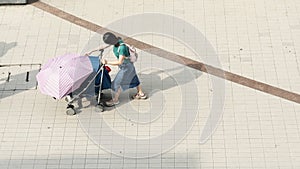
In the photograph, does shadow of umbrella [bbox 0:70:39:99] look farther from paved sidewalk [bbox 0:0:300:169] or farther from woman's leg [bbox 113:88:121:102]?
woman's leg [bbox 113:88:121:102]

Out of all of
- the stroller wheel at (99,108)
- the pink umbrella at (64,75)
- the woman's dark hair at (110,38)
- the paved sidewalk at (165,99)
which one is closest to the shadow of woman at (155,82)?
the paved sidewalk at (165,99)

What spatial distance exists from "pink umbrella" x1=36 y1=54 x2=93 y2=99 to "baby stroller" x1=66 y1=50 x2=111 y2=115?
0.40 ft

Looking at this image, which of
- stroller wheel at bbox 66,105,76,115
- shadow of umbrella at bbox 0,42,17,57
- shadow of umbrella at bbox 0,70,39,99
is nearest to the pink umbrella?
stroller wheel at bbox 66,105,76,115

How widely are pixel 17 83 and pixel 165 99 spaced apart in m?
3.07

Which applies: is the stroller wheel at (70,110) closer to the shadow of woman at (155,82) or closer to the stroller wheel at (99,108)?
the shadow of woman at (155,82)

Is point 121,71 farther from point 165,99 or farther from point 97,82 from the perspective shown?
point 165,99

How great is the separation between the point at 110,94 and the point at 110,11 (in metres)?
2.57

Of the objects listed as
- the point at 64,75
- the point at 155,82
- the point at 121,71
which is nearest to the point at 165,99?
the point at 155,82

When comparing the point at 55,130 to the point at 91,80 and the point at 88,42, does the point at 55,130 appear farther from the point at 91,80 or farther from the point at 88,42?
the point at 88,42

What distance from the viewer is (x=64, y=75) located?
954 centimetres

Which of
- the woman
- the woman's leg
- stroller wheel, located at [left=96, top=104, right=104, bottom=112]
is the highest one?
the woman

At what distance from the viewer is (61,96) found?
9562 millimetres

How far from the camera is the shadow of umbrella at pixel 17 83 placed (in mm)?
10680

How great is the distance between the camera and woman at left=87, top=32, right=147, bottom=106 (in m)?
9.42
